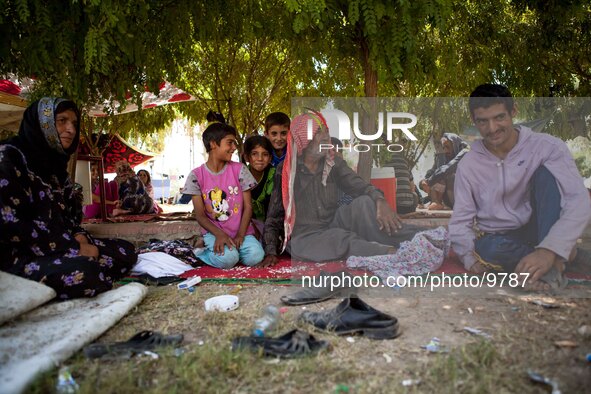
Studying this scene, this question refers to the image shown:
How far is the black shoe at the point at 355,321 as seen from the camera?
2367mm

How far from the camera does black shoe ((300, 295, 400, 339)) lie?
7.77 feet

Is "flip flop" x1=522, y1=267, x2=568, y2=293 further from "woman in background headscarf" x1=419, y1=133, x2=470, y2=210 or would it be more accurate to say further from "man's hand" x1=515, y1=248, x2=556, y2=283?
"woman in background headscarf" x1=419, y1=133, x2=470, y2=210

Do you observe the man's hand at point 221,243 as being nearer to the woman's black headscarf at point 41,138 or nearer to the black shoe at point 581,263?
the woman's black headscarf at point 41,138

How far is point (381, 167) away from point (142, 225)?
10.7ft

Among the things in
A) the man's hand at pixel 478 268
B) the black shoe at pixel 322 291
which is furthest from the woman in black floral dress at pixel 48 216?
the man's hand at pixel 478 268

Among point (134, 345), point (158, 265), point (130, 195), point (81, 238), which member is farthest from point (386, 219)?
point (130, 195)

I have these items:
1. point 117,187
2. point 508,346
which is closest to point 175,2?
point 508,346

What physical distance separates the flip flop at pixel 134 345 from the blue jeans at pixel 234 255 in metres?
1.65

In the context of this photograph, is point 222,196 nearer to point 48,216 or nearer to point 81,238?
point 81,238

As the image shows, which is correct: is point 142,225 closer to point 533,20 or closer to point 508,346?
point 508,346

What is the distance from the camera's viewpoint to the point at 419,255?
3.55 m

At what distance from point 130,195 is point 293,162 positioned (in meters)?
5.08

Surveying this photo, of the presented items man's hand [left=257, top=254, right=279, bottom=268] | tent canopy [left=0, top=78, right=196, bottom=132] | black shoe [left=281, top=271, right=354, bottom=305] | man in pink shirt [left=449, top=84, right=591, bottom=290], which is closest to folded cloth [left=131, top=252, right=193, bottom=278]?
man's hand [left=257, top=254, right=279, bottom=268]

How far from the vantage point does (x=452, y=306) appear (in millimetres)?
2863
